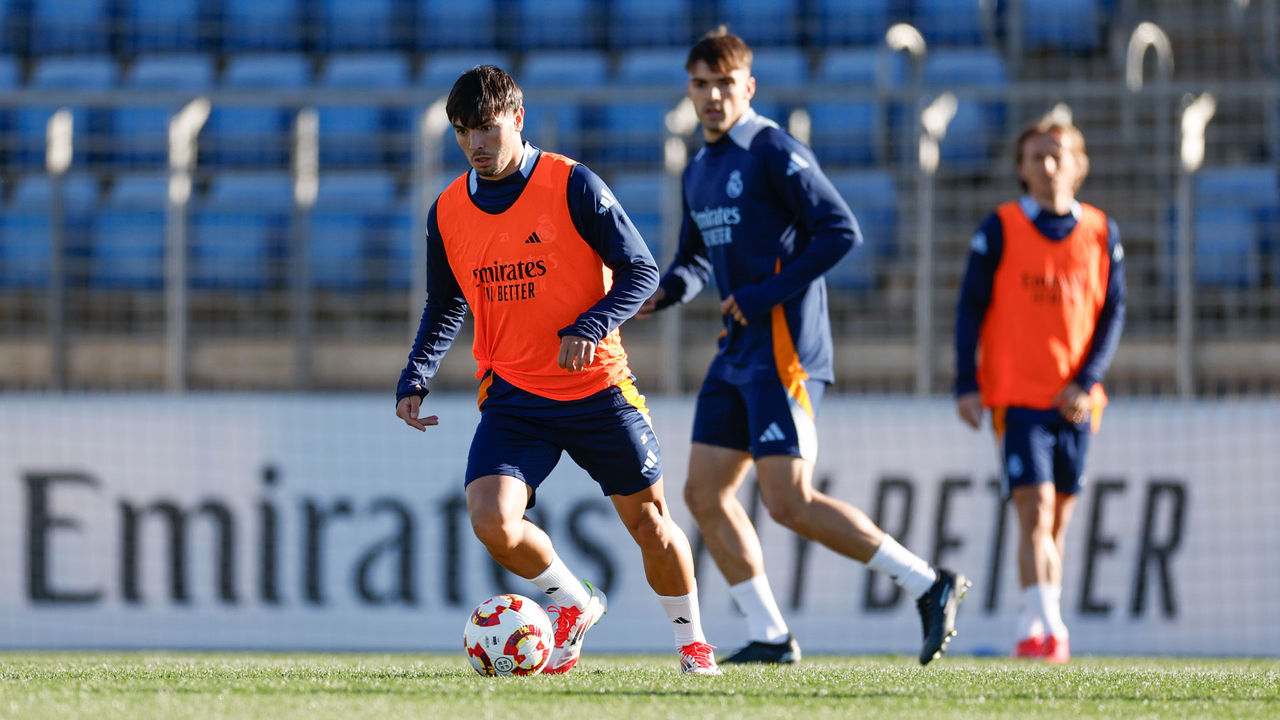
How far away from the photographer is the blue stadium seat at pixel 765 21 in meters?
11.1

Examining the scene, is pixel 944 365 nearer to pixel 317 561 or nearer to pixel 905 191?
pixel 905 191

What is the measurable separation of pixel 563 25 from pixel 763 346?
7.35 m

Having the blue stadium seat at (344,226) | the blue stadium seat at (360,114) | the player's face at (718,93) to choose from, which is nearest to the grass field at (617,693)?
the player's face at (718,93)

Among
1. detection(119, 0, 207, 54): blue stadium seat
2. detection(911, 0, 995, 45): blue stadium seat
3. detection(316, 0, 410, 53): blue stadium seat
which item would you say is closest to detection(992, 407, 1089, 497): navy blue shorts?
detection(911, 0, 995, 45): blue stadium seat

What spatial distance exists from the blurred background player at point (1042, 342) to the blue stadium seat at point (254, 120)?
384cm

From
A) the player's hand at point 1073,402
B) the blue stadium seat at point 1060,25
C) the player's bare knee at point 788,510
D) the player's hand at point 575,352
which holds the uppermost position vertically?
the blue stadium seat at point 1060,25

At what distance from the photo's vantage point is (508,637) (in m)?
4.03

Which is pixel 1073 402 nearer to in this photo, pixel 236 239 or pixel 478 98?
pixel 478 98

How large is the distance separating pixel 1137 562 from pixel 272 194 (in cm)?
573

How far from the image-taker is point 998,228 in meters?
5.74

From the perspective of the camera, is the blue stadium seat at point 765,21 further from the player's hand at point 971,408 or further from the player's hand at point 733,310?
the player's hand at point 733,310

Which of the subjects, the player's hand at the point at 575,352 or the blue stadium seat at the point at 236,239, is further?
the blue stadium seat at the point at 236,239

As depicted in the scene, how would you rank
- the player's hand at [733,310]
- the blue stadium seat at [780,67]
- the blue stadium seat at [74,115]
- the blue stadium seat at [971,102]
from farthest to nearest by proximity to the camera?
→ the blue stadium seat at [780,67]
the blue stadium seat at [74,115]
the blue stadium seat at [971,102]
the player's hand at [733,310]

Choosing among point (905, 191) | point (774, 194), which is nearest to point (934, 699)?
point (774, 194)
